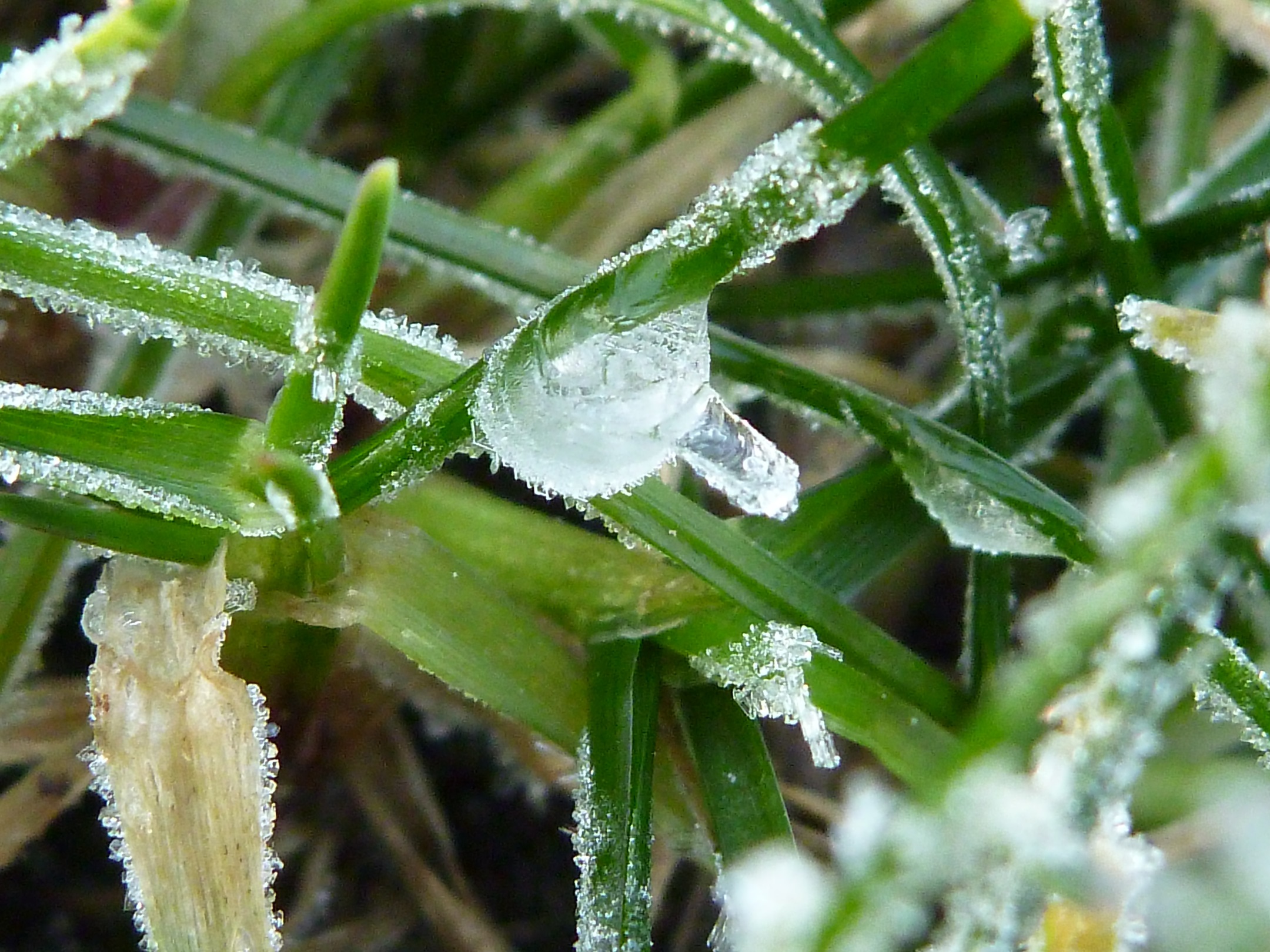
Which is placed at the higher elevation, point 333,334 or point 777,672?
point 333,334

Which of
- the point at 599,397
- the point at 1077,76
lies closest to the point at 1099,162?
the point at 1077,76

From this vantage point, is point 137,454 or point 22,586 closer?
point 137,454

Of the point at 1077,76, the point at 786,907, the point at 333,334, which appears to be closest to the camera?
the point at 786,907

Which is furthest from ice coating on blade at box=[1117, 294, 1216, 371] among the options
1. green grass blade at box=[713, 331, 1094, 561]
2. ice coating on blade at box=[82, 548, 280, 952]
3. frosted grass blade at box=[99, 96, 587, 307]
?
ice coating on blade at box=[82, 548, 280, 952]

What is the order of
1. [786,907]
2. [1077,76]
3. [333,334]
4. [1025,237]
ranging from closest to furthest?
[786,907] → [333,334] → [1077,76] → [1025,237]

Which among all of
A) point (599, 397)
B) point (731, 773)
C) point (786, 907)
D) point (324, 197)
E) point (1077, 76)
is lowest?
point (786, 907)

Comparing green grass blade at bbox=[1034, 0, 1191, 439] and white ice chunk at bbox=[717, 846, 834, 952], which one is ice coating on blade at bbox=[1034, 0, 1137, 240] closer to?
green grass blade at bbox=[1034, 0, 1191, 439]

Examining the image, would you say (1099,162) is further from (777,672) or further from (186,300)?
(186,300)
